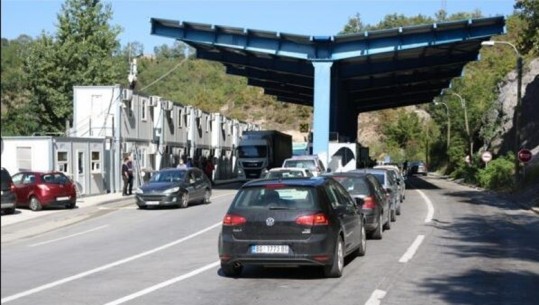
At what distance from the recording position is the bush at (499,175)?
132 feet

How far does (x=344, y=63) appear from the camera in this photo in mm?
44031

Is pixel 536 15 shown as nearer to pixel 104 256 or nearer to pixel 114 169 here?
pixel 114 169

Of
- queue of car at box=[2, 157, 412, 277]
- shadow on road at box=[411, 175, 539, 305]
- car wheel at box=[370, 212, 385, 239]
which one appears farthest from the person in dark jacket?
queue of car at box=[2, 157, 412, 277]

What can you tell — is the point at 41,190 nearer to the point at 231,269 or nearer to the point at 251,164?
the point at 231,269

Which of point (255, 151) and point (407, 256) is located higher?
point (255, 151)

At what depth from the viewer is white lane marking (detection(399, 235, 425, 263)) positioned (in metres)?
12.4

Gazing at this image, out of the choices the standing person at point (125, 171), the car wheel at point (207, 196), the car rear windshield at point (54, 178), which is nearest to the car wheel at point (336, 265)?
the car rear windshield at point (54, 178)

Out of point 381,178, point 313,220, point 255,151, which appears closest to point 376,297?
point 313,220

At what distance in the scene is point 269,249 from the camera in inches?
403

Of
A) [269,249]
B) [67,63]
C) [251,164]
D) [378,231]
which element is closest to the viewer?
[269,249]

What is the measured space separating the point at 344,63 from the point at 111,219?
Result: 2487 cm

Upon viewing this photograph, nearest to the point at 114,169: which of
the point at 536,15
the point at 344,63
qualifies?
the point at 344,63

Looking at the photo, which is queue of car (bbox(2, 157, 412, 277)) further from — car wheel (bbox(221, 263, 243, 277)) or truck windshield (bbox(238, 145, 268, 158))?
truck windshield (bbox(238, 145, 268, 158))

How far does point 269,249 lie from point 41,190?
55.3ft
